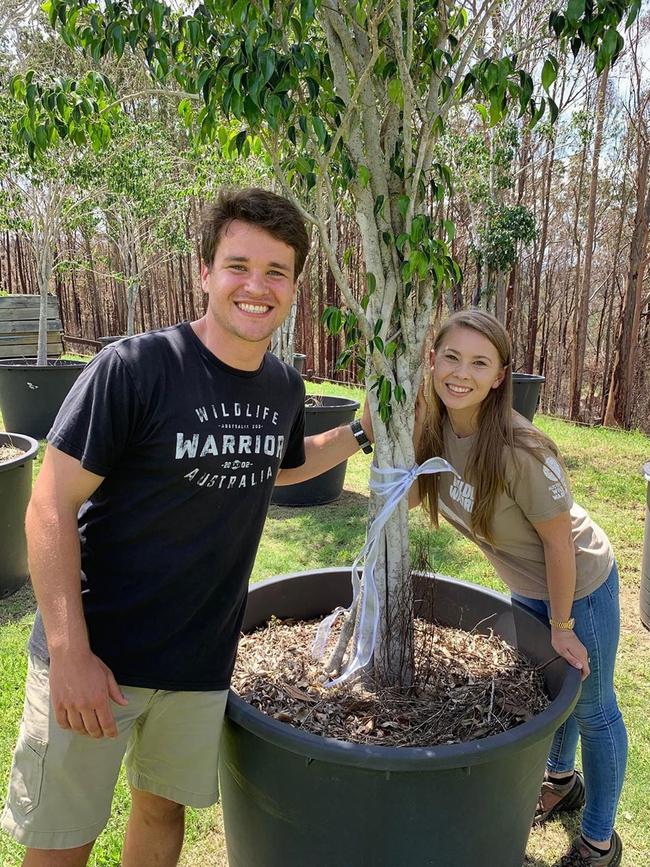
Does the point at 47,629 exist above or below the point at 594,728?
above

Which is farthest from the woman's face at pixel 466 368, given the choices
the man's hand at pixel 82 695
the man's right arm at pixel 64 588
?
the man's hand at pixel 82 695

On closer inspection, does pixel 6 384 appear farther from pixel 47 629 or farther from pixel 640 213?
pixel 640 213

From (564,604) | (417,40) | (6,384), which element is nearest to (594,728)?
(564,604)

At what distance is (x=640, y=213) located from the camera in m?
9.52

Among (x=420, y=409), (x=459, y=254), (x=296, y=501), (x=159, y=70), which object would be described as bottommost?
(x=296, y=501)

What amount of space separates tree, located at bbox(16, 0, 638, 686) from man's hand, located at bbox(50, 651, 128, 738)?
0.77 metres

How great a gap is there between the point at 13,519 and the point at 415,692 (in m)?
2.59

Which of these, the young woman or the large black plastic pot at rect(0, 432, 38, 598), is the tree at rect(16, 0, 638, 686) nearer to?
the young woman

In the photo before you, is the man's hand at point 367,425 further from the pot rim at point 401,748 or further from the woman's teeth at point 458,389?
the pot rim at point 401,748

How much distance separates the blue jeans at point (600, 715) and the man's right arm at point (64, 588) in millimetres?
1299

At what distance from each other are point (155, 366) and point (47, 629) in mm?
588

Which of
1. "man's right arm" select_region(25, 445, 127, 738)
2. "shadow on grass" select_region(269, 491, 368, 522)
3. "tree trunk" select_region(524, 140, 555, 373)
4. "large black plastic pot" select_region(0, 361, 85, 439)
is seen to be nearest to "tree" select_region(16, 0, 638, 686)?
"man's right arm" select_region(25, 445, 127, 738)

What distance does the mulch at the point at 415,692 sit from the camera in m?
1.67

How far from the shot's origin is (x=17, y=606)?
3402 millimetres
